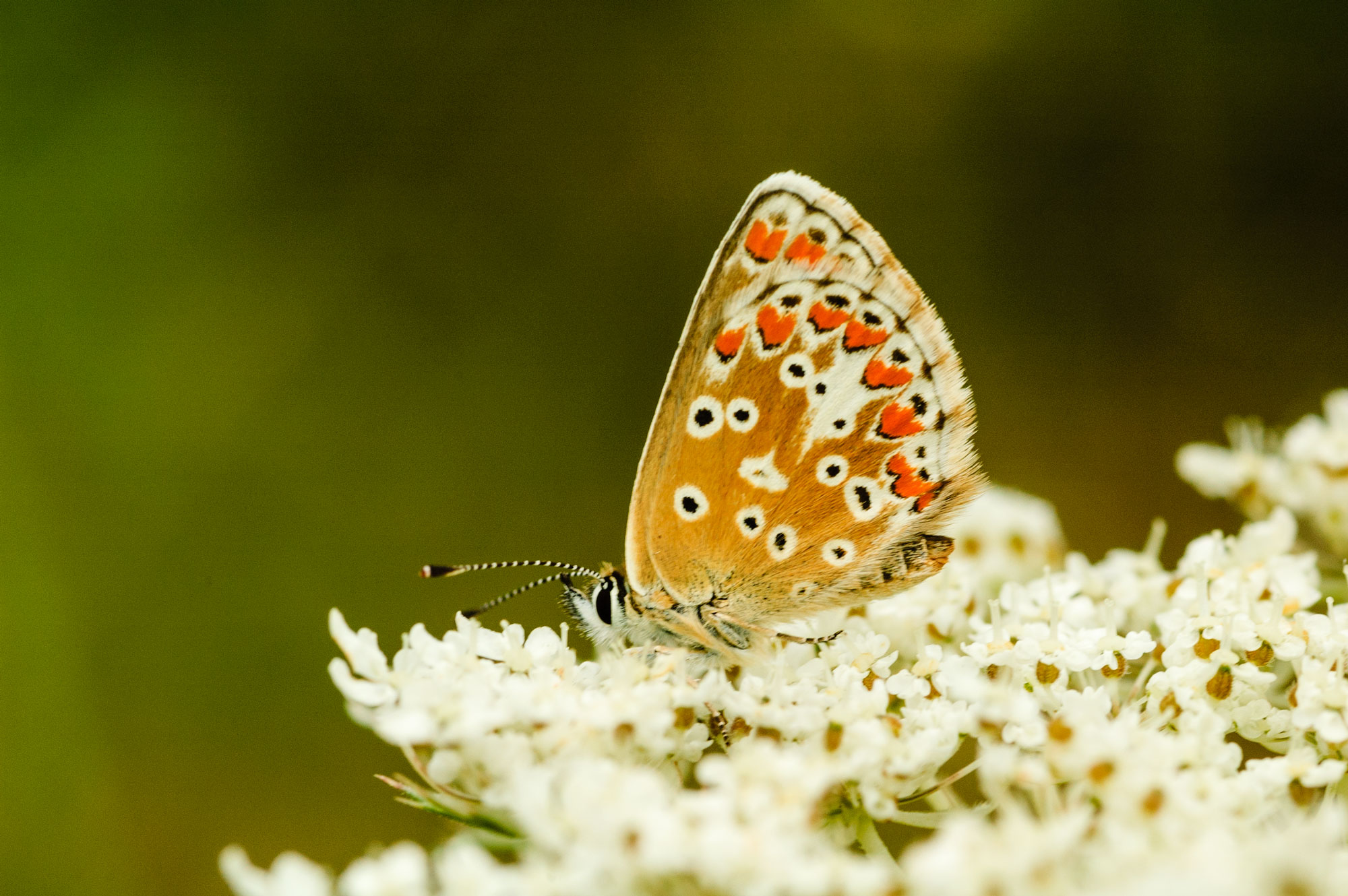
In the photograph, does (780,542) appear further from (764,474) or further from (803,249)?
(803,249)

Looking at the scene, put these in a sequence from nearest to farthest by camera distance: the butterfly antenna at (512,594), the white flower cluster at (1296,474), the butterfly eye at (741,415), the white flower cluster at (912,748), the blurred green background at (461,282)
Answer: the white flower cluster at (912,748) < the butterfly antenna at (512,594) < the butterfly eye at (741,415) < the white flower cluster at (1296,474) < the blurred green background at (461,282)

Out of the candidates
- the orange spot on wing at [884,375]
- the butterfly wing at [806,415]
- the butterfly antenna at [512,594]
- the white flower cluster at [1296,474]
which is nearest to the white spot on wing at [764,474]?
the butterfly wing at [806,415]

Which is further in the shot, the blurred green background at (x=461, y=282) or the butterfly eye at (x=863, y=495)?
the blurred green background at (x=461, y=282)

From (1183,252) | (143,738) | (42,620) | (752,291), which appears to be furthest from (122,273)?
(1183,252)

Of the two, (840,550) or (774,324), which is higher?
(774,324)

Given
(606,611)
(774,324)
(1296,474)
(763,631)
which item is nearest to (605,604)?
(606,611)

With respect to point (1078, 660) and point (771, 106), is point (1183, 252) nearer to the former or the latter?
point (771, 106)

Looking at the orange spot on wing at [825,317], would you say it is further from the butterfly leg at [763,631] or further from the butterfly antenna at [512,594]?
the butterfly antenna at [512,594]
